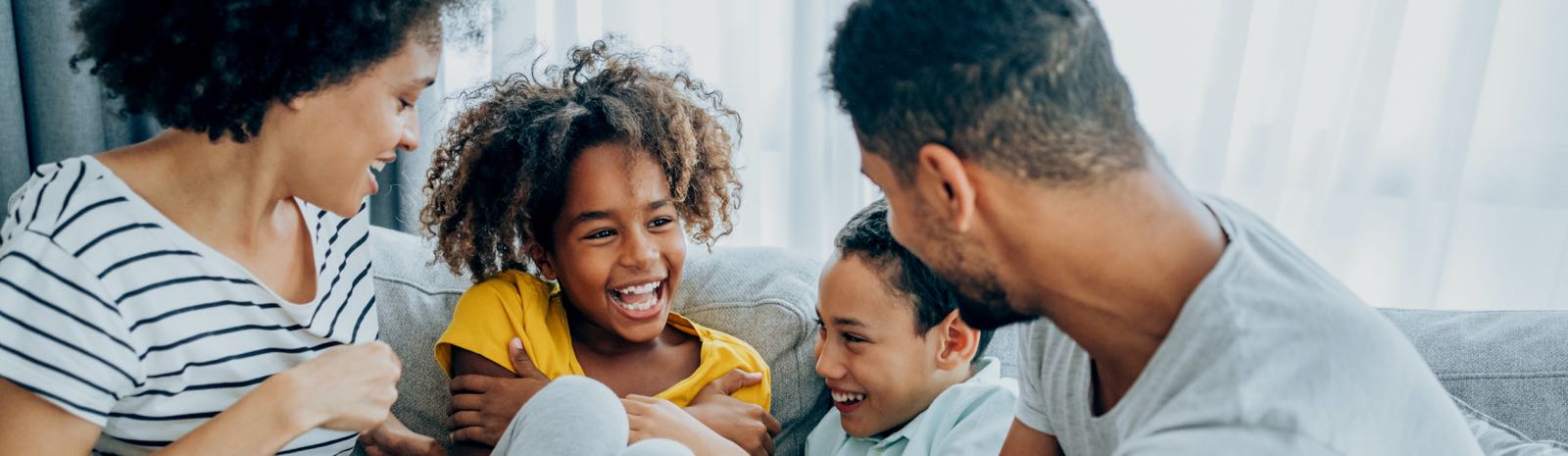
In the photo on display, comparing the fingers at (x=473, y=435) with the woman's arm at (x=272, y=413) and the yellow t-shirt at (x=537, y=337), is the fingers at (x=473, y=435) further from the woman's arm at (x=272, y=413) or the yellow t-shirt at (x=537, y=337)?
the woman's arm at (x=272, y=413)

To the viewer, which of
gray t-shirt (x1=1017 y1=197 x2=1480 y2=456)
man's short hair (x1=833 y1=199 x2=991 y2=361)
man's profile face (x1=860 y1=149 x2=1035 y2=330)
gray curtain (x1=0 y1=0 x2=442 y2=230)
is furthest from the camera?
gray curtain (x1=0 y1=0 x2=442 y2=230)

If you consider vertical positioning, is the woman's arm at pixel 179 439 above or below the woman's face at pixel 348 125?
below

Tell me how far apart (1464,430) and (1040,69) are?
483mm

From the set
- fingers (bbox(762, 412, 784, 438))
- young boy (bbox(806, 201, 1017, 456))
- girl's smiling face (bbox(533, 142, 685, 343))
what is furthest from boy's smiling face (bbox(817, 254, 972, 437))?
girl's smiling face (bbox(533, 142, 685, 343))

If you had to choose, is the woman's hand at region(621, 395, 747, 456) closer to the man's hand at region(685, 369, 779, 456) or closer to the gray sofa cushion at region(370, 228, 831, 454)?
the man's hand at region(685, 369, 779, 456)

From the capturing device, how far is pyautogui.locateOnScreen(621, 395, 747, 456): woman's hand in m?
1.54

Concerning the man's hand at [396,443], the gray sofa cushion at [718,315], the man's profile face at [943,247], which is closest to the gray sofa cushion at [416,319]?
the gray sofa cushion at [718,315]

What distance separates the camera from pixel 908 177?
1056mm

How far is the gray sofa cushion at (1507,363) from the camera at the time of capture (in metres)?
1.61

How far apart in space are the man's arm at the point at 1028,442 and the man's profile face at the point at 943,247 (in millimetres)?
272

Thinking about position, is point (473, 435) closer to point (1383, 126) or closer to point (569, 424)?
point (569, 424)

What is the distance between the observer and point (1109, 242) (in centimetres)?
100

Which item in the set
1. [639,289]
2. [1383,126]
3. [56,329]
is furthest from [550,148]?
[1383,126]

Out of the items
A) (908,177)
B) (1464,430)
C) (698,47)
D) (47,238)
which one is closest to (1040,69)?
(908,177)
